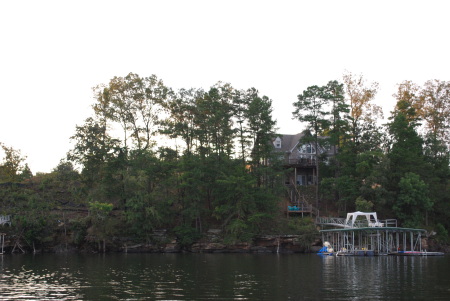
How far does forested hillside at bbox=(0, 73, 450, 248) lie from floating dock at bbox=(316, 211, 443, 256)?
2.42 meters

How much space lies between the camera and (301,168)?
72.1 metres

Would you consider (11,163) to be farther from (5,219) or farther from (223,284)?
(223,284)

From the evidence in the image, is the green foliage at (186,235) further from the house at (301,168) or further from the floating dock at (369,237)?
the floating dock at (369,237)

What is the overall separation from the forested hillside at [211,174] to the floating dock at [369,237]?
242 cm

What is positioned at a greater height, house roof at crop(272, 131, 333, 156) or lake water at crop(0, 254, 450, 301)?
house roof at crop(272, 131, 333, 156)

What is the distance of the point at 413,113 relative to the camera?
207 feet

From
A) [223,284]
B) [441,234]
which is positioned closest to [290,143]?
[441,234]

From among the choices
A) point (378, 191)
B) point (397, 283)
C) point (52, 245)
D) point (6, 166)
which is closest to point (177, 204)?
point (52, 245)

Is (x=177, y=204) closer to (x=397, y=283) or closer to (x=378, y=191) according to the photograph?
(x=378, y=191)

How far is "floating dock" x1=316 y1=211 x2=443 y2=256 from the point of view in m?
49.7

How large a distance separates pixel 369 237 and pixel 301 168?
19720 mm

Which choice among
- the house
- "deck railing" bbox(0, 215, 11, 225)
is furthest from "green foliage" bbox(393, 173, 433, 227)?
"deck railing" bbox(0, 215, 11, 225)

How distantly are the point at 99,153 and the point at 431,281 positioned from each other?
41.6 meters

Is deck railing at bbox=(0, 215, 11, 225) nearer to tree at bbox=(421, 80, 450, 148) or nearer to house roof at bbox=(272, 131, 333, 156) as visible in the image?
house roof at bbox=(272, 131, 333, 156)
